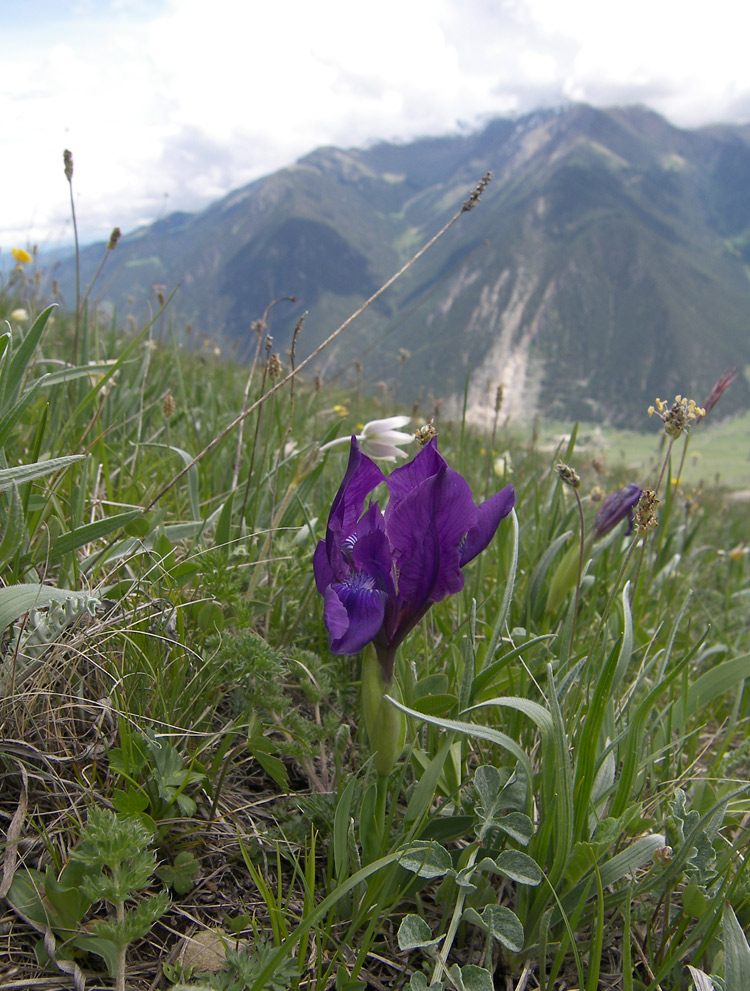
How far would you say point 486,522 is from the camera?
1.38m

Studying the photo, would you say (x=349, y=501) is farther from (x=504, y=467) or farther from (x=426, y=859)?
(x=504, y=467)

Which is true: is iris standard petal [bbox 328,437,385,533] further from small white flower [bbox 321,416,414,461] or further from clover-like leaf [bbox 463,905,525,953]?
clover-like leaf [bbox 463,905,525,953]

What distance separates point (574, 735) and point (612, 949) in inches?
19.6

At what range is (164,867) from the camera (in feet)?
4.78

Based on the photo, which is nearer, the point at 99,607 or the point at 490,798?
the point at 490,798

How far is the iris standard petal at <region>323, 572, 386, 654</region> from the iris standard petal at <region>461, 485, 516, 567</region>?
22 centimetres

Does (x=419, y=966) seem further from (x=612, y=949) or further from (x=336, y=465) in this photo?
(x=336, y=465)

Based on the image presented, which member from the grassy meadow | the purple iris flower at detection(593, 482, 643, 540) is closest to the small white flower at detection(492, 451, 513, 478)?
the purple iris flower at detection(593, 482, 643, 540)

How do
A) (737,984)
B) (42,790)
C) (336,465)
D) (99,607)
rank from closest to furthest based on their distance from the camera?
1. (737,984)
2. (42,790)
3. (99,607)
4. (336,465)

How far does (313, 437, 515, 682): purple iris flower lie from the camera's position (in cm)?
132

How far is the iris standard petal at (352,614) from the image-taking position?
1.27m

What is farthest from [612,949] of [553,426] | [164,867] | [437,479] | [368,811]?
[553,426]

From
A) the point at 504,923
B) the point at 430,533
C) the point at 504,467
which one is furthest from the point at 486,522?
the point at 504,467

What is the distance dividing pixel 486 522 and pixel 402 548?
189 mm
